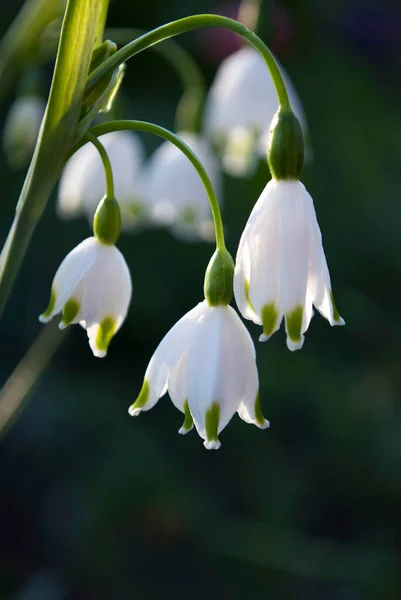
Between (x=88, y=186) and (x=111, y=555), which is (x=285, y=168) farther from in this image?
(x=111, y=555)

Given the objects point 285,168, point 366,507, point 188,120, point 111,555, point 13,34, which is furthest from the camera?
point 366,507

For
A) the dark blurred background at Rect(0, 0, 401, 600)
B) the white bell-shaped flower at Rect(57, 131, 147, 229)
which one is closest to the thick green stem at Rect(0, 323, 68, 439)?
the white bell-shaped flower at Rect(57, 131, 147, 229)

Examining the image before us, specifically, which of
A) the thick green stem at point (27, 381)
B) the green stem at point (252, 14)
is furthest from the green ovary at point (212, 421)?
the green stem at point (252, 14)

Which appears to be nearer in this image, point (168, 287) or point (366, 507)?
point (366, 507)

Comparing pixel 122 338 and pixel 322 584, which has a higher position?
pixel 122 338

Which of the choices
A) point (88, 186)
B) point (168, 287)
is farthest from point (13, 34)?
point (168, 287)
